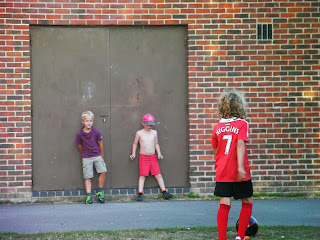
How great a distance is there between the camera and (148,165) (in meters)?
9.48

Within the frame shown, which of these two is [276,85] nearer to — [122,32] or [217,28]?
[217,28]

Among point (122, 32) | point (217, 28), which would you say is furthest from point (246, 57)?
point (122, 32)

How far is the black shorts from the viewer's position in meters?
6.08

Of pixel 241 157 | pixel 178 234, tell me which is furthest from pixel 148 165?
pixel 241 157

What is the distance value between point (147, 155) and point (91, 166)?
0.95 m

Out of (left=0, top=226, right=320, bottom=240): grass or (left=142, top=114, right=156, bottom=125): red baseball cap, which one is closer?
(left=0, top=226, right=320, bottom=240): grass

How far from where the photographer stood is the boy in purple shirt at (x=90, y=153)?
9242 millimetres

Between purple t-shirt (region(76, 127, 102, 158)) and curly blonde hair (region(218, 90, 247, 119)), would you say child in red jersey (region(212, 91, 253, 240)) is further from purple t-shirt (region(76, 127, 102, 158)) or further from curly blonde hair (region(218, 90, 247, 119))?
purple t-shirt (region(76, 127, 102, 158))

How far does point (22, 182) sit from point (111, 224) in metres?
2.55

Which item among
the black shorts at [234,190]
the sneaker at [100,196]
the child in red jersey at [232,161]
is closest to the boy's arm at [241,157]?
the child in red jersey at [232,161]

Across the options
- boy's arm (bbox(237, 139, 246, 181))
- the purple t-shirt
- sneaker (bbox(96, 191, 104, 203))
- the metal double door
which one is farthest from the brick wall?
boy's arm (bbox(237, 139, 246, 181))

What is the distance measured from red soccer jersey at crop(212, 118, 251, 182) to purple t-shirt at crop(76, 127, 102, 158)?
3.55 m

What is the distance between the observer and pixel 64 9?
9367mm

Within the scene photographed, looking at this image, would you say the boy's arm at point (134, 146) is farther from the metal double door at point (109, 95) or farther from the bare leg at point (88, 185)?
the bare leg at point (88, 185)
